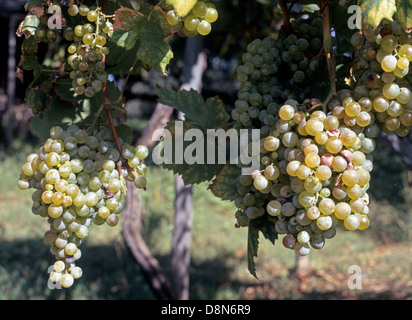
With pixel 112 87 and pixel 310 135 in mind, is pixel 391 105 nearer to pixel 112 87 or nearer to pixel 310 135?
pixel 310 135

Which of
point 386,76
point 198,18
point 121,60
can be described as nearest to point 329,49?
point 386,76

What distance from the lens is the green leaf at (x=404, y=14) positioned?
60 centimetres

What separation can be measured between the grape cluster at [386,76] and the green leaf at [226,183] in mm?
300

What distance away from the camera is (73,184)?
2.44 ft

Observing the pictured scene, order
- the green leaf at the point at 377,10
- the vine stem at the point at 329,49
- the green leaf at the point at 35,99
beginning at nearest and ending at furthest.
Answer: the green leaf at the point at 377,10
the vine stem at the point at 329,49
the green leaf at the point at 35,99

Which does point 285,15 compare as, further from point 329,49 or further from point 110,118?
point 110,118

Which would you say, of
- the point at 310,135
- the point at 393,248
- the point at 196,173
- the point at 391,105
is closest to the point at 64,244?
the point at 196,173

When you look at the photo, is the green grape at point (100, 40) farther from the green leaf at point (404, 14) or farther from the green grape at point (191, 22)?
the green leaf at point (404, 14)

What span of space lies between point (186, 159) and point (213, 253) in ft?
15.4

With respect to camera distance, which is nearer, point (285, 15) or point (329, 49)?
point (329, 49)

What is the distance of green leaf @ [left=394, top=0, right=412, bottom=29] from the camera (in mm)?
595

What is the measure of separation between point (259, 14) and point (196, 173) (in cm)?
170

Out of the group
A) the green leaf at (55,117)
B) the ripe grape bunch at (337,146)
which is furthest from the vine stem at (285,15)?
the green leaf at (55,117)

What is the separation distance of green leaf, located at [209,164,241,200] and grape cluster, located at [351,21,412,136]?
0.98 ft
